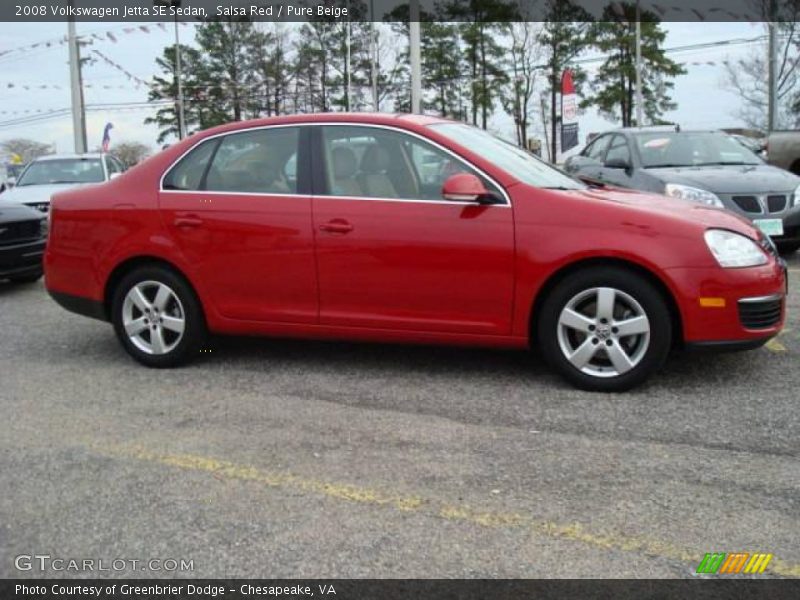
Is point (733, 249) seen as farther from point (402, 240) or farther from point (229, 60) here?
point (229, 60)

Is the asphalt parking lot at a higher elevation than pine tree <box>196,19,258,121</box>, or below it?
below

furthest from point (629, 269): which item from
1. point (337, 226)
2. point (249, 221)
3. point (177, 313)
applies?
point (177, 313)

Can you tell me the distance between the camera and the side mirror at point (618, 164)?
28.4 ft

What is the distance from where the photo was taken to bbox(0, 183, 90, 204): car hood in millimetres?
11445

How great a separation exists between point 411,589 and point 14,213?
7120 millimetres

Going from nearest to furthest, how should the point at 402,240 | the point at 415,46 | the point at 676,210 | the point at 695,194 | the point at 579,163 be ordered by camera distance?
the point at 676,210 → the point at 402,240 → the point at 695,194 → the point at 579,163 → the point at 415,46

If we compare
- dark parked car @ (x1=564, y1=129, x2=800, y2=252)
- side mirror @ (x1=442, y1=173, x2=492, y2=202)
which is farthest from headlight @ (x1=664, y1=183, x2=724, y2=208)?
side mirror @ (x1=442, y1=173, x2=492, y2=202)

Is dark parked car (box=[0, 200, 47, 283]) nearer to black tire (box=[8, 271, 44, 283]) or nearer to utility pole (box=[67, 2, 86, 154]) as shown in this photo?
black tire (box=[8, 271, 44, 283])

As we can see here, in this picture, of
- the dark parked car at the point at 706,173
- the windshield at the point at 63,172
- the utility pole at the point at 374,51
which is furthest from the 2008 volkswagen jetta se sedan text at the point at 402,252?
the utility pole at the point at 374,51

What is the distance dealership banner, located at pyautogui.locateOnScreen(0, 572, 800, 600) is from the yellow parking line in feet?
0.45

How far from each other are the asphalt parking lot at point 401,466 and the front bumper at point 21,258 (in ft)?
10.3

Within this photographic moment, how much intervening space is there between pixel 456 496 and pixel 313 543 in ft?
2.08

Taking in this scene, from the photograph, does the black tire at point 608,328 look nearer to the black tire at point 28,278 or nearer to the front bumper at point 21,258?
the front bumper at point 21,258

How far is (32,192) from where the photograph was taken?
1179cm
